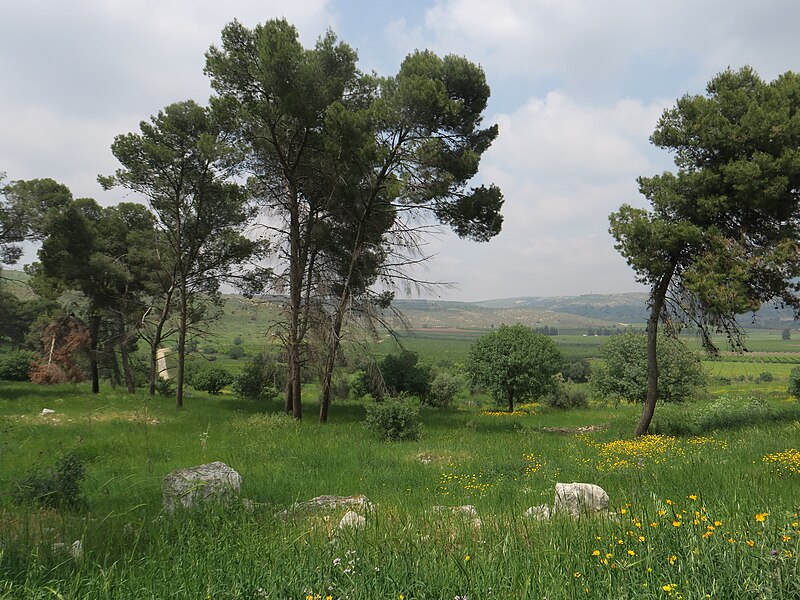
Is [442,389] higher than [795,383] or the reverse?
the reverse

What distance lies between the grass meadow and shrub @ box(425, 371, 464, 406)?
55.7 ft

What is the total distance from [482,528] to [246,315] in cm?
1536

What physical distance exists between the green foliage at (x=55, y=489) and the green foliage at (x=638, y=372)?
27264 mm

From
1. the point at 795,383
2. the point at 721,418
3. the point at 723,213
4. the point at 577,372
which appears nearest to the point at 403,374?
the point at 721,418

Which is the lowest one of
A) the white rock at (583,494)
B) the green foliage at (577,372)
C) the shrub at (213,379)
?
the green foliage at (577,372)

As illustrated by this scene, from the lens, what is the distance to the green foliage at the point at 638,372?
2608 cm

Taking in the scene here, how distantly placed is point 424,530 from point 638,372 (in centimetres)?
2859

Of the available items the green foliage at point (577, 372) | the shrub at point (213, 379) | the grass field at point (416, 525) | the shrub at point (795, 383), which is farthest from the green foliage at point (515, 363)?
the green foliage at point (577, 372)

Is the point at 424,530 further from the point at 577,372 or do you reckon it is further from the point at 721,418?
the point at 577,372

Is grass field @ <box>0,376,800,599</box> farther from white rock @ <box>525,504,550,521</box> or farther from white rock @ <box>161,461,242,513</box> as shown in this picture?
white rock @ <box>161,461,242,513</box>

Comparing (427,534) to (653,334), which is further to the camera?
(653,334)

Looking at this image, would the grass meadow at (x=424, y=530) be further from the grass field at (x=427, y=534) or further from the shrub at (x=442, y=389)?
the shrub at (x=442, y=389)

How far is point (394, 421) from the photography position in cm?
1298

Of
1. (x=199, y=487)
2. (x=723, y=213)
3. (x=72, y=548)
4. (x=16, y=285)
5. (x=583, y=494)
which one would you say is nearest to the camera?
(x=72, y=548)
